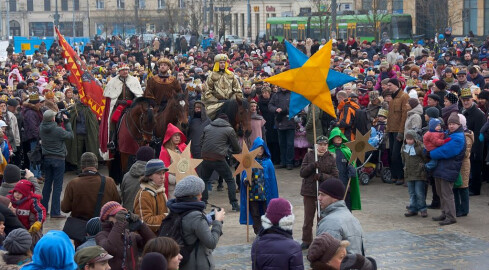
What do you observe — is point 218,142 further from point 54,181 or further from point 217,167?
point 54,181

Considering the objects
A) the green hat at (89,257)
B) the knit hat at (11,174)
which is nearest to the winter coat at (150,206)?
the knit hat at (11,174)

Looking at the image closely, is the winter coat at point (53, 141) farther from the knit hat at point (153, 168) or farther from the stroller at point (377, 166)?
the stroller at point (377, 166)

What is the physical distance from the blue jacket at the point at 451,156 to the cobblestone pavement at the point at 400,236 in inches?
31.1

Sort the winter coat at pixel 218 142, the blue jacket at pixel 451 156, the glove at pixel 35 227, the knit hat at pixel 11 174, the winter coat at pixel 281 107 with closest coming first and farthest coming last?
1. the glove at pixel 35 227
2. the knit hat at pixel 11 174
3. the blue jacket at pixel 451 156
4. the winter coat at pixel 218 142
5. the winter coat at pixel 281 107

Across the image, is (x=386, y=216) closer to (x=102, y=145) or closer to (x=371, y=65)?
(x=102, y=145)

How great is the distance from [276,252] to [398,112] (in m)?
9.83

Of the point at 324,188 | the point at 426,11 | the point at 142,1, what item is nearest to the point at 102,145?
the point at 324,188

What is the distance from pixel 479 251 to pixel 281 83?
11.5 ft

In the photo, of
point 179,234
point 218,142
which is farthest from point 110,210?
point 218,142

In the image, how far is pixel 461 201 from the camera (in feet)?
47.6

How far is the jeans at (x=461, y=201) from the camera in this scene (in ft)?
47.5

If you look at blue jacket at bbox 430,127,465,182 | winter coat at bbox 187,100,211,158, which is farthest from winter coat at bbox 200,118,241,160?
blue jacket at bbox 430,127,465,182

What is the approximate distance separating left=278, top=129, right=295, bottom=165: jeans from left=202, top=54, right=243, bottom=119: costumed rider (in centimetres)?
175

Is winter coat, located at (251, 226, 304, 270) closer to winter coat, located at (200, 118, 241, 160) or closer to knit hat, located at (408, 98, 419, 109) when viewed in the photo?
winter coat, located at (200, 118, 241, 160)
